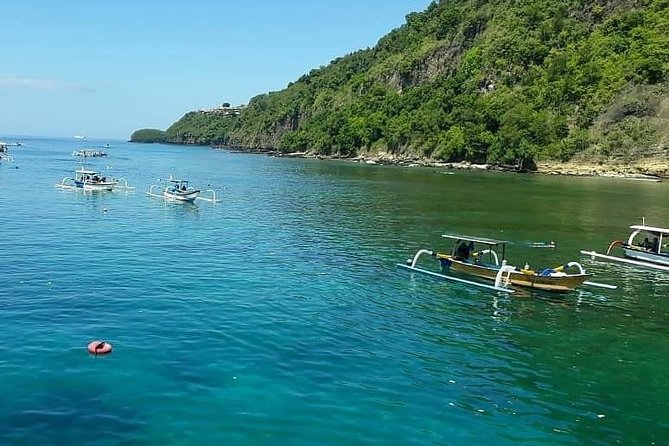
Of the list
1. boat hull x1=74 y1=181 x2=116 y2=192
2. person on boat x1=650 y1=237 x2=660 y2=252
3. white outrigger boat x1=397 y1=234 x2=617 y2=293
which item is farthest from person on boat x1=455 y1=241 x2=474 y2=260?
boat hull x1=74 y1=181 x2=116 y2=192

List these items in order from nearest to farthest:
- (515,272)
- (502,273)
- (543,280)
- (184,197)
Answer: (543,280) → (515,272) → (502,273) → (184,197)

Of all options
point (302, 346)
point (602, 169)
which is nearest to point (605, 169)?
point (602, 169)

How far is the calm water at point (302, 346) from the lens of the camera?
18016 millimetres

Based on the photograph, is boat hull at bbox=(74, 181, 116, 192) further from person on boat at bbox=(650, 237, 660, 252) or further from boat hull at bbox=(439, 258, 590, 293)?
person on boat at bbox=(650, 237, 660, 252)

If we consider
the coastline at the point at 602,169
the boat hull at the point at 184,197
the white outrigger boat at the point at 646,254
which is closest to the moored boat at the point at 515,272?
the white outrigger boat at the point at 646,254

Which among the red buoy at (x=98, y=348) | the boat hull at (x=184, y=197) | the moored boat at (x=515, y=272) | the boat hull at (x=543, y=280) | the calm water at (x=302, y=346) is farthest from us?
the boat hull at (x=184, y=197)

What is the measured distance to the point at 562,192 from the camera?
104m

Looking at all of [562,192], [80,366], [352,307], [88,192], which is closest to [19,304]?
[80,366]

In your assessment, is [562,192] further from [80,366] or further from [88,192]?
[80,366]

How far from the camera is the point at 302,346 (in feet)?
81.0

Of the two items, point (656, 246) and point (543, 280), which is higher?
point (656, 246)

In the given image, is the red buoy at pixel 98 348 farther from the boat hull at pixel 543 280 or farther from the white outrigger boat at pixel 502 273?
the boat hull at pixel 543 280

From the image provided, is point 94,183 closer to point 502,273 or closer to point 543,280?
point 502,273

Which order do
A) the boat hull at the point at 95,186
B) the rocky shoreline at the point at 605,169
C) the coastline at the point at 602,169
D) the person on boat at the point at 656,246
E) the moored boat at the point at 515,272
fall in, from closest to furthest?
the moored boat at the point at 515,272 → the person on boat at the point at 656,246 → the boat hull at the point at 95,186 → the coastline at the point at 602,169 → the rocky shoreline at the point at 605,169
